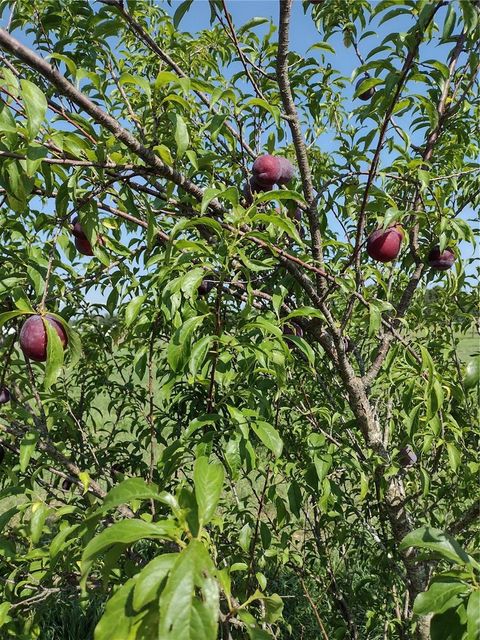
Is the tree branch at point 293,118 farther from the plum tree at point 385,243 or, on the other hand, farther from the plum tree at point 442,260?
the plum tree at point 442,260

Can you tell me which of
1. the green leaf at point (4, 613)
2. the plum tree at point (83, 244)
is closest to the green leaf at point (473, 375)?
the plum tree at point (83, 244)

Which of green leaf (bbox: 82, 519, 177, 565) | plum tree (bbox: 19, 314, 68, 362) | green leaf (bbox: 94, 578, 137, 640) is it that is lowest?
green leaf (bbox: 94, 578, 137, 640)

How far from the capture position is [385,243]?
70.6 inches

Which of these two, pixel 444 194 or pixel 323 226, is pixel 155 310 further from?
Result: pixel 444 194

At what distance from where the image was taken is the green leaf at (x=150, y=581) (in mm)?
716

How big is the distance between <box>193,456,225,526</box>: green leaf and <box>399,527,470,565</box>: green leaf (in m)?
0.38

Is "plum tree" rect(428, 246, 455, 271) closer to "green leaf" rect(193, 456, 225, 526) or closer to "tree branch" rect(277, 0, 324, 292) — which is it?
"tree branch" rect(277, 0, 324, 292)

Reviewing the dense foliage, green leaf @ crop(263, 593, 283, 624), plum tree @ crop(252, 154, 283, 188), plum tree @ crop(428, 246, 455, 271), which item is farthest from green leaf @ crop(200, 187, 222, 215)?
plum tree @ crop(428, 246, 455, 271)

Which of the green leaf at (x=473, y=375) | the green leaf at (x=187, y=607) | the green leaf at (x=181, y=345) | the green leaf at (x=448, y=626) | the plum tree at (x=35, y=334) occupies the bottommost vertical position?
the green leaf at (x=448, y=626)

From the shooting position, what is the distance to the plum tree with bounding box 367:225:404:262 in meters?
1.79

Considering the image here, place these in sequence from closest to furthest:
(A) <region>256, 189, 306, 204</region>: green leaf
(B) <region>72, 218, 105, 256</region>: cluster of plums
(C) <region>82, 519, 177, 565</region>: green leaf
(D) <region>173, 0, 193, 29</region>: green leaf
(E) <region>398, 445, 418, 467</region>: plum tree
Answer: (C) <region>82, 519, 177, 565</region>: green leaf < (A) <region>256, 189, 306, 204</region>: green leaf < (D) <region>173, 0, 193, 29</region>: green leaf < (B) <region>72, 218, 105, 256</region>: cluster of plums < (E) <region>398, 445, 418, 467</region>: plum tree

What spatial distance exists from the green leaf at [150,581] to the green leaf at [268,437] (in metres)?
0.46

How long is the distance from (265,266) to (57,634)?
305 cm

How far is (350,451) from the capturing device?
1709 mm
